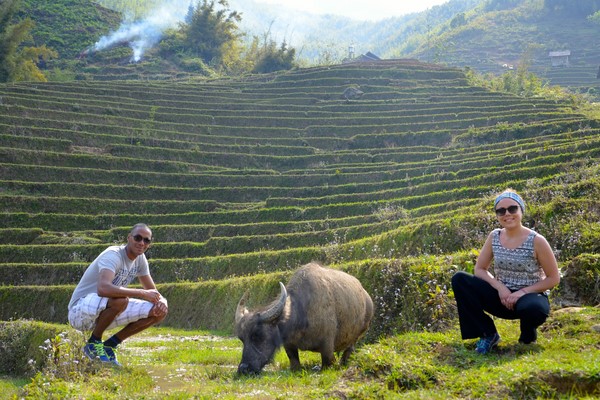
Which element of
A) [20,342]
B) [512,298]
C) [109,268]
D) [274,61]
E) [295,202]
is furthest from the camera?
[274,61]

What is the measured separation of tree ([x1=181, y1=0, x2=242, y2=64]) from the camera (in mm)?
75000

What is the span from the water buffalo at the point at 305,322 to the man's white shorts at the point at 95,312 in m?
1.09

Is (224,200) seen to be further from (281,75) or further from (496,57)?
(496,57)

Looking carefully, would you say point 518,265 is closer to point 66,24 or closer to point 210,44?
point 210,44

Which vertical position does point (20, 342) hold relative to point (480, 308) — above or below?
below

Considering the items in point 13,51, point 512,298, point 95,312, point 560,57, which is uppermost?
point 560,57

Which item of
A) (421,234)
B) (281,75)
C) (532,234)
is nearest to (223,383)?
(532,234)

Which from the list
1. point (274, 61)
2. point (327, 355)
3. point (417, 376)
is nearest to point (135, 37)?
point (274, 61)

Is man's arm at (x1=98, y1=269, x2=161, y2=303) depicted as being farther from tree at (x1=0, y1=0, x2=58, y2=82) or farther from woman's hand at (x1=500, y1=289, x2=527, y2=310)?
tree at (x1=0, y1=0, x2=58, y2=82)

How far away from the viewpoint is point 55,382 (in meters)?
5.31

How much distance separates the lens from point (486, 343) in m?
5.58

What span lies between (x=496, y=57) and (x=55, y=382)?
91920 millimetres

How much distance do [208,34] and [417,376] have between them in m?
74.9

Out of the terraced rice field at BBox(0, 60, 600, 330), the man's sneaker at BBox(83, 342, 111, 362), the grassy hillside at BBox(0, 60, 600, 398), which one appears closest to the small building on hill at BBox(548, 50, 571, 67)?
the grassy hillside at BBox(0, 60, 600, 398)
